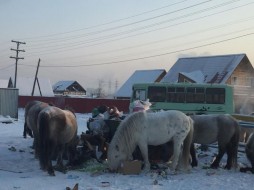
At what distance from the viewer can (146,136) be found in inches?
391

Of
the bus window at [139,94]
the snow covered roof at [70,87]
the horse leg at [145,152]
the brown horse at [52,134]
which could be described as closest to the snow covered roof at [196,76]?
the bus window at [139,94]

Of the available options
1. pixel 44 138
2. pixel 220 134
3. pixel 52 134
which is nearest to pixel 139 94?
pixel 220 134

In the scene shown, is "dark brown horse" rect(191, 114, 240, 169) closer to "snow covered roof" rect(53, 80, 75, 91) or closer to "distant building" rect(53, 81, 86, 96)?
"distant building" rect(53, 81, 86, 96)

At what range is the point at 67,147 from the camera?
10.8 meters

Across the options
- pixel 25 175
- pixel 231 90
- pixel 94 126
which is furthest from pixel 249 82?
pixel 25 175

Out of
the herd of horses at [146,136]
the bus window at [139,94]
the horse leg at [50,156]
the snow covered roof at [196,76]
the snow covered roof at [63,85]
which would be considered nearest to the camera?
the horse leg at [50,156]

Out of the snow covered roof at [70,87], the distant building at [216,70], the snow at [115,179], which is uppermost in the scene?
the distant building at [216,70]

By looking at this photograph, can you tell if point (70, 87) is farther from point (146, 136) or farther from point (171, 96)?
point (146, 136)

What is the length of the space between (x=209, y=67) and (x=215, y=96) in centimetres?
1750

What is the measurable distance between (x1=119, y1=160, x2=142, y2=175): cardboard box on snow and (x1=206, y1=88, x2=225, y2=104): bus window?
54.7ft

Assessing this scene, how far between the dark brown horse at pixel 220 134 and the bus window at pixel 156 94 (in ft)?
47.8

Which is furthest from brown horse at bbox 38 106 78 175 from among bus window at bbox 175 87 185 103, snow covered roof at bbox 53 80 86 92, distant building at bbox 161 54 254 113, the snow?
snow covered roof at bbox 53 80 86 92

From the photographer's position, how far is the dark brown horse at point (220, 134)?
1066 centimetres

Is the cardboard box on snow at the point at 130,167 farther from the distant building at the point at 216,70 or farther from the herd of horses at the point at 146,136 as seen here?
the distant building at the point at 216,70
